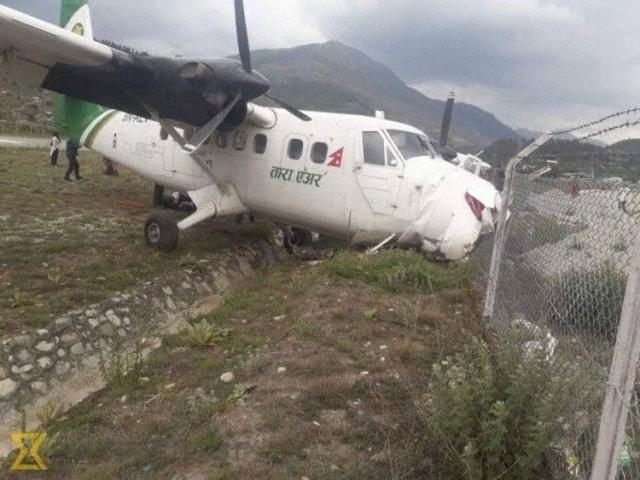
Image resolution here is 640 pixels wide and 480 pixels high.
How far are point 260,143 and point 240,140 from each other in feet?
1.55

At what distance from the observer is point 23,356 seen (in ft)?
19.1

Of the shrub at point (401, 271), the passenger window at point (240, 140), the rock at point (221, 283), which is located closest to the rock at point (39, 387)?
the rock at point (221, 283)

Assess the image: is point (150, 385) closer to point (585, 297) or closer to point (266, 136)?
point (585, 297)

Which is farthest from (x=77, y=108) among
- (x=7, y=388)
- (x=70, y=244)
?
(x=7, y=388)

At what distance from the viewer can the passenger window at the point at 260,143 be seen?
10.5 m

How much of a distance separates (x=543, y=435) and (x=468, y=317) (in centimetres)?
353

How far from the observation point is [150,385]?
5.36 meters

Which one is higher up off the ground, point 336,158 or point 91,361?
point 336,158

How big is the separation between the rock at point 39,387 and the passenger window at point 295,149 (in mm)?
5788

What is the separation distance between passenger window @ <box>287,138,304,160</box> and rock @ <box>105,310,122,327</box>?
440 cm

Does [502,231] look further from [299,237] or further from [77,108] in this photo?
[77,108]

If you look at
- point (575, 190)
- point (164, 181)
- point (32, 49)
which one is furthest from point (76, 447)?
point (164, 181)

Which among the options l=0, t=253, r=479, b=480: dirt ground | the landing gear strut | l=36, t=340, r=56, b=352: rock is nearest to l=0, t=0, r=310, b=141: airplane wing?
the landing gear strut

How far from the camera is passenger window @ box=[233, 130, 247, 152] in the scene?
10.7 meters
